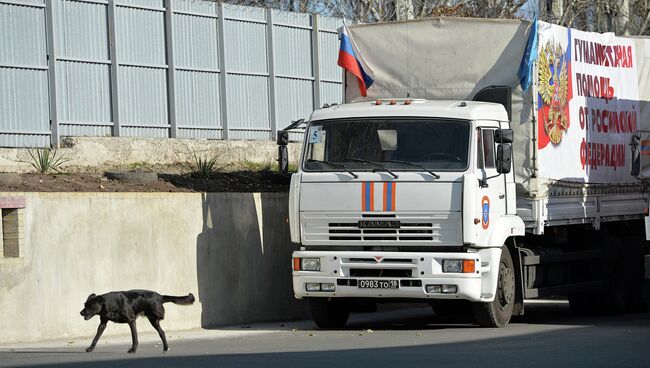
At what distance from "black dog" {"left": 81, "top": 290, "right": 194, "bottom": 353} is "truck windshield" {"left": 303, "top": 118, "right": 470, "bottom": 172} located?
12.6ft

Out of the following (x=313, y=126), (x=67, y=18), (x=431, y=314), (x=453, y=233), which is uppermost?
(x=67, y=18)

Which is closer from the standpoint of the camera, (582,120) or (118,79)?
(582,120)

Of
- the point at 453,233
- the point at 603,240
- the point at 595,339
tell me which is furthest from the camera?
the point at 603,240

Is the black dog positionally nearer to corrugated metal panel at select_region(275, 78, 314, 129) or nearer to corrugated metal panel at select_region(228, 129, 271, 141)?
corrugated metal panel at select_region(228, 129, 271, 141)

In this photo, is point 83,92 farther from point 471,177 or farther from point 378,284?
point 471,177

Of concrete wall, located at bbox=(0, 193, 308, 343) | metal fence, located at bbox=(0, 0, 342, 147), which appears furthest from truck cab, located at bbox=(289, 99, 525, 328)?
metal fence, located at bbox=(0, 0, 342, 147)

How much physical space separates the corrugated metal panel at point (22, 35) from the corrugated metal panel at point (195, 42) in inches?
128

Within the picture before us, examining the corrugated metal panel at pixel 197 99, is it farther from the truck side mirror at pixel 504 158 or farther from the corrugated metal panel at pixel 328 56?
the truck side mirror at pixel 504 158

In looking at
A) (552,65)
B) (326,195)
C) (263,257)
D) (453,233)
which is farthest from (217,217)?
(552,65)

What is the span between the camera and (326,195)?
1803 centimetres

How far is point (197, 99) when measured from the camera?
2531 centimetres

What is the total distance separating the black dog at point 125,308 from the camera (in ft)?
48.8

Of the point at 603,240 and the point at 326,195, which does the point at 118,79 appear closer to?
the point at 326,195

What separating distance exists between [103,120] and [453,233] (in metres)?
7.80
